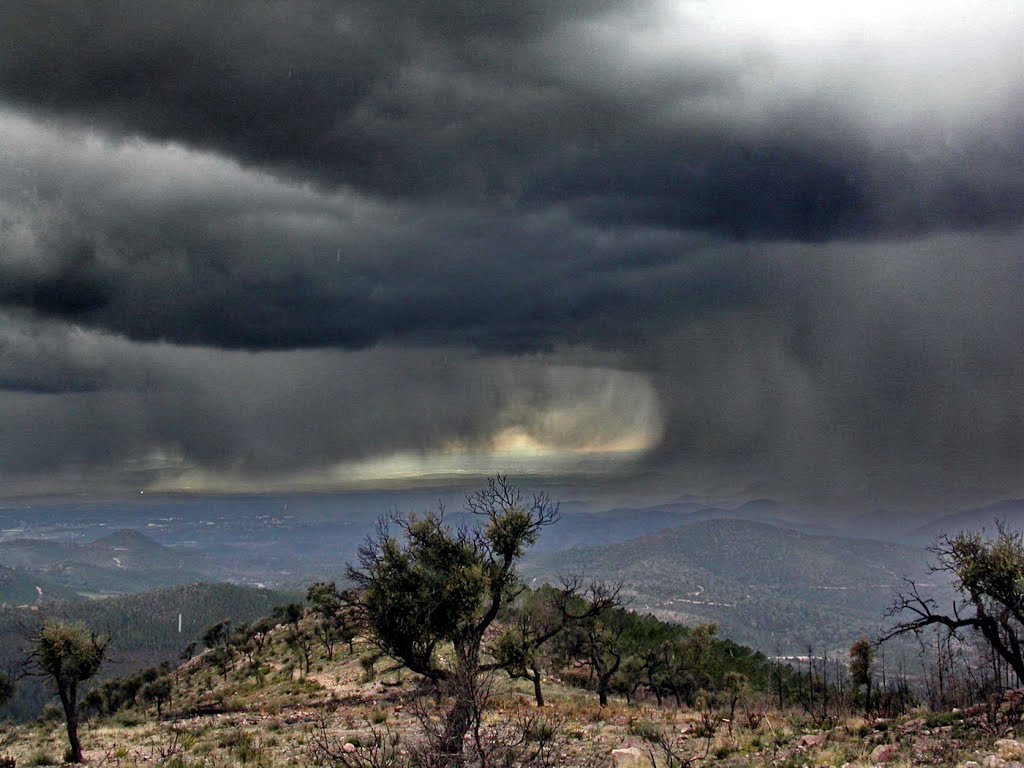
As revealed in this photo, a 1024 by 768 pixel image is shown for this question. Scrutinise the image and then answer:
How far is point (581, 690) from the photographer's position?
2584 inches

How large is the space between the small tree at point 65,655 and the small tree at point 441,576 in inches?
637

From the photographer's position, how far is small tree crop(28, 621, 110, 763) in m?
36.4

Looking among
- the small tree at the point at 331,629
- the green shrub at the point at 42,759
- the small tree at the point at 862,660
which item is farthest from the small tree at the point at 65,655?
the small tree at the point at 862,660

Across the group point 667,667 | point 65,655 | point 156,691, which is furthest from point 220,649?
point 65,655

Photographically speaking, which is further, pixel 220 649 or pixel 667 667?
pixel 220 649

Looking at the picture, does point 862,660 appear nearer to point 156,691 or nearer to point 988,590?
point 988,590

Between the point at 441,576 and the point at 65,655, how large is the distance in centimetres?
2174

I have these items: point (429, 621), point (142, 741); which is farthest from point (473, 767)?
point (142, 741)

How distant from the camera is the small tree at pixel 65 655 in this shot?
3638cm

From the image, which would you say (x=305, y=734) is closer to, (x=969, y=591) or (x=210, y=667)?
(x=969, y=591)

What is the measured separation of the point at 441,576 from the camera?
3428 cm

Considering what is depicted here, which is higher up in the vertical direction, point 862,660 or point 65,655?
point 65,655

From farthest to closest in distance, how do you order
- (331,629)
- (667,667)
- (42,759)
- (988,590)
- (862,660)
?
(331,629), (667,667), (862,660), (42,759), (988,590)

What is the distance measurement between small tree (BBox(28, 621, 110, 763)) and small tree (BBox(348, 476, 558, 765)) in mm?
16184
